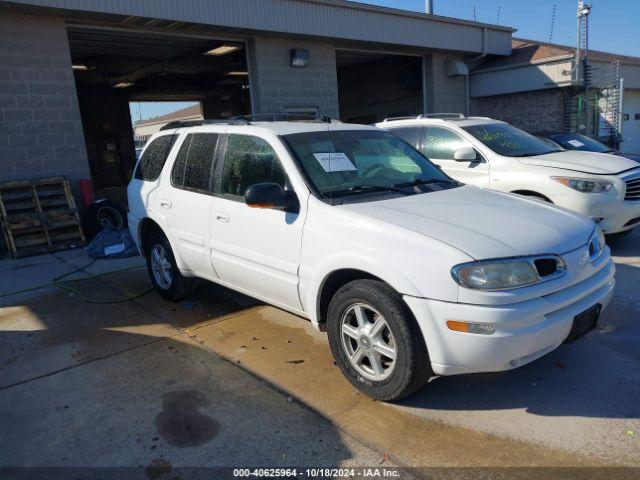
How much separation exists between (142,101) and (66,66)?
15866 millimetres

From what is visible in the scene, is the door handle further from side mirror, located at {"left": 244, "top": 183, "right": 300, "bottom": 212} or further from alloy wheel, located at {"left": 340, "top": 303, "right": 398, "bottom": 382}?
alloy wheel, located at {"left": 340, "top": 303, "right": 398, "bottom": 382}

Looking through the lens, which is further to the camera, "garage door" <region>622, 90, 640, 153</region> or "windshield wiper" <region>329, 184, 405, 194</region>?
"garage door" <region>622, 90, 640, 153</region>

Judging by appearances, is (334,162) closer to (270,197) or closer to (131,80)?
(270,197)

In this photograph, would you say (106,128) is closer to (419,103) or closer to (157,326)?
(419,103)

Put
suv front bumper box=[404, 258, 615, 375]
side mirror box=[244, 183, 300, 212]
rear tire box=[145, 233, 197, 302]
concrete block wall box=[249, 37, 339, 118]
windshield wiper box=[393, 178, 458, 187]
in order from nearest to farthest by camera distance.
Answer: suv front bumper box=[404, 258, 615, 375] → side mirror box=[244, 183, 300, 212] → windshield wiper box=[393, 178, 458, 187] → rear tire box=[145, 233, 197, 302] → concrete block wall box=[249, 37, 339, 118]

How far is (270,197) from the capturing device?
361 cm

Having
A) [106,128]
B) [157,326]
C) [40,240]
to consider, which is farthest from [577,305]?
[106,128]

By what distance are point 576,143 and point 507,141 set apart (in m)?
3.30

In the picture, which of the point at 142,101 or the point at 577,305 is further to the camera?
the point at 142,101

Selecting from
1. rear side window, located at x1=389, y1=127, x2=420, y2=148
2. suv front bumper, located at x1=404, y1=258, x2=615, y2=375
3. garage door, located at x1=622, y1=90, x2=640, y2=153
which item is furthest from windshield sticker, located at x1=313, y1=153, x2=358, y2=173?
garage door, located at x1=622, y1=90, x2=640, y2=153

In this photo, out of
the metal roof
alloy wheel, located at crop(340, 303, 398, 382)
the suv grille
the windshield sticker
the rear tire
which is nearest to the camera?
alloy wheel, located at crop(340, 303, 398, 382)

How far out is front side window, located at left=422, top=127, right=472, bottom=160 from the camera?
7.32 meters

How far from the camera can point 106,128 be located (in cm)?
2169

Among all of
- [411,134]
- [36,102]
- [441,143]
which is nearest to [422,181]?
[441,143]
